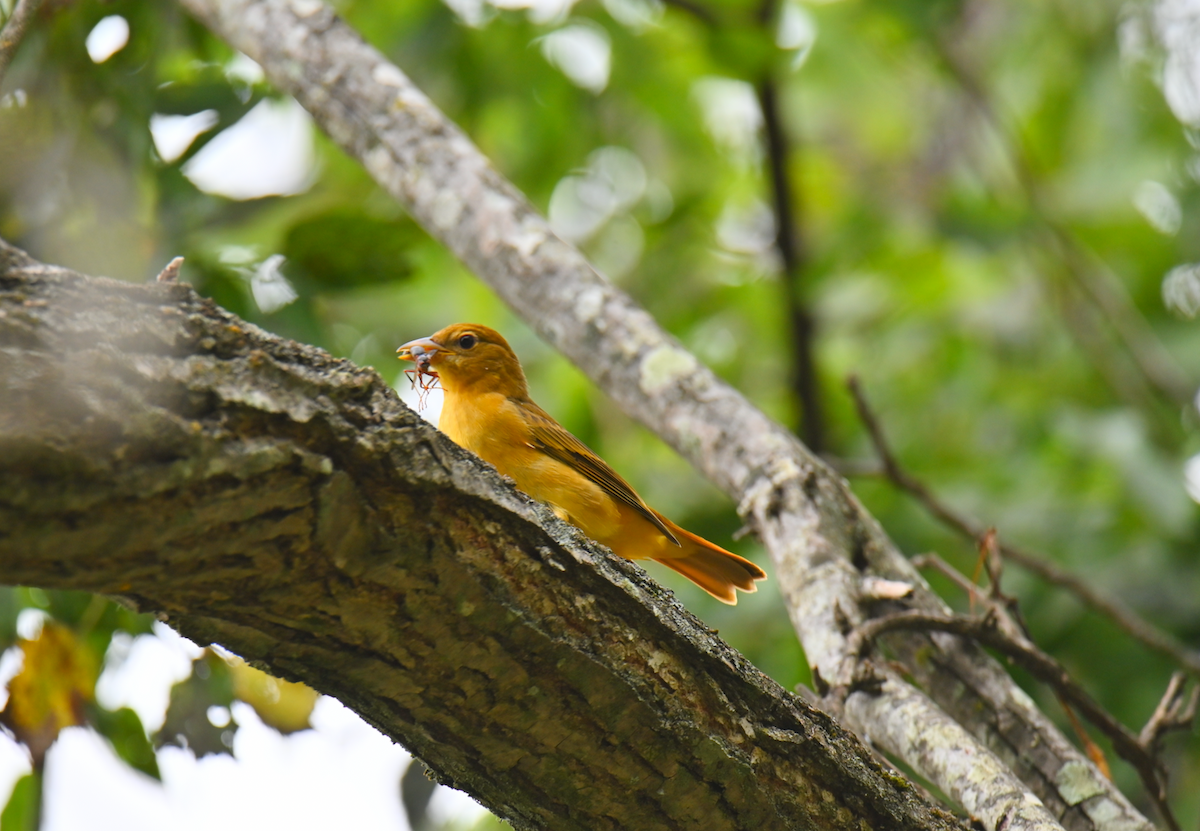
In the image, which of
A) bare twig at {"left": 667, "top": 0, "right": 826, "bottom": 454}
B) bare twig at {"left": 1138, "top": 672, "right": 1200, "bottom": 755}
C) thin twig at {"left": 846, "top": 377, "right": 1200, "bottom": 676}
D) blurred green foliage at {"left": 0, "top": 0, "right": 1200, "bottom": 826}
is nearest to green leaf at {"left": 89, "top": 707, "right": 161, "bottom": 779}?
blurred green foliage at {"left": 0, "top": 0, "right": 1200, "bottom": 826}

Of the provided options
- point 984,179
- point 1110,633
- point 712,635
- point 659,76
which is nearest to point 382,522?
point 712,635

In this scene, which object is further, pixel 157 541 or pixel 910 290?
pixel 910 290

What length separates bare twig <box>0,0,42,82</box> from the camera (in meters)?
2.00

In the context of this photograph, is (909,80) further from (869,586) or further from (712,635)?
(712,635)

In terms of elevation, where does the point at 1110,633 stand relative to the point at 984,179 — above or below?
below

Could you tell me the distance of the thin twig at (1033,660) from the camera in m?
2.63

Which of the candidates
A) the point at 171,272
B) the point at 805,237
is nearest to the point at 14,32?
the point at 171,272

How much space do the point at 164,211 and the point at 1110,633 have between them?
3849mm

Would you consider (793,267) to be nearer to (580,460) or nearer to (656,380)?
(580,460)

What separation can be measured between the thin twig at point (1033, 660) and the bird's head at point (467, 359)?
1890mm

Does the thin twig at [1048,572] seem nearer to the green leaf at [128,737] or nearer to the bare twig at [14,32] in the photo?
the bare twig at [14,32]

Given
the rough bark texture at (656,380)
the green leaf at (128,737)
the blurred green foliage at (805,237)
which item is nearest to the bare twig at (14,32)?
the blurred green foliage at (805,237)

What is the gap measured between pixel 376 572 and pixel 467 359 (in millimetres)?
2693

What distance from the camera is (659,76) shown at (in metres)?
6.06
